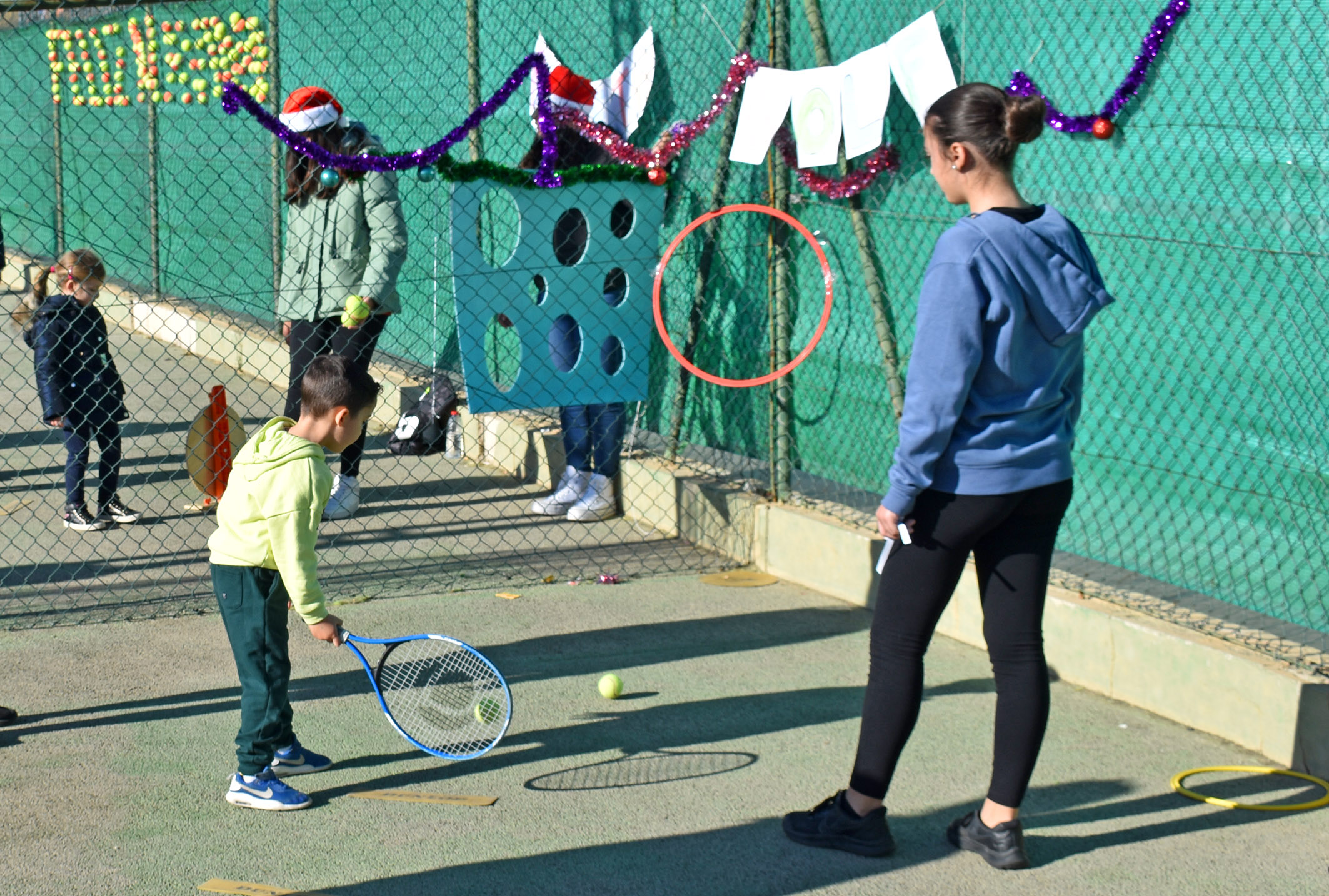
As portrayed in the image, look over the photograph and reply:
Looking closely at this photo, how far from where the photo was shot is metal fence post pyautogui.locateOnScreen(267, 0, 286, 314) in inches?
323

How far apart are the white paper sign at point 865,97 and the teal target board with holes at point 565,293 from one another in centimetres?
108

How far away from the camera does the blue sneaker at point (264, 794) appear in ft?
12.0

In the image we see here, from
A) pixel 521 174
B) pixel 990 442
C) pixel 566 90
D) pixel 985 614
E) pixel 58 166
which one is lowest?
pixel 985 614

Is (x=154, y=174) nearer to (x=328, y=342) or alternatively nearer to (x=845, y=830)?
(x=328, y=342)

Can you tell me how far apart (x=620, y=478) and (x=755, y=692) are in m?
2.41

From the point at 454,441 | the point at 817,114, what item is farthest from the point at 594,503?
the point at 817,114

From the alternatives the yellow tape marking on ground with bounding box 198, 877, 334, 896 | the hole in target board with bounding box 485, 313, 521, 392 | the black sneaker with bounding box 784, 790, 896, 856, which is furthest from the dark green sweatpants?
the hole in target board with bounding box 485, 313, 521, 392

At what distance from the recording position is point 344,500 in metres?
6.73

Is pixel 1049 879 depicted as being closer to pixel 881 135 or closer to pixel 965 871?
pixel 965 871

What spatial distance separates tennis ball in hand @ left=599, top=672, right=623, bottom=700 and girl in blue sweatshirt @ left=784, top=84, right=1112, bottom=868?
1.27 meters

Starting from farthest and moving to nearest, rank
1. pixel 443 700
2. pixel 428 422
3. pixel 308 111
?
pixel 428 422, pixel 308 111, pixel 443 700

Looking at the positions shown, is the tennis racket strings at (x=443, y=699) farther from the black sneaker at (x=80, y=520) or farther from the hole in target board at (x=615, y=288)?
the black sneaker at (x=80, y=520)

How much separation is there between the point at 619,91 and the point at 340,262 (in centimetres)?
172

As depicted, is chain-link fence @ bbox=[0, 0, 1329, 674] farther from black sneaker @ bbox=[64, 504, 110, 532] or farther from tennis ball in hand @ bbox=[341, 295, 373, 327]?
tennis ball in hand @ bbox=[341, 295, 373, 327]
